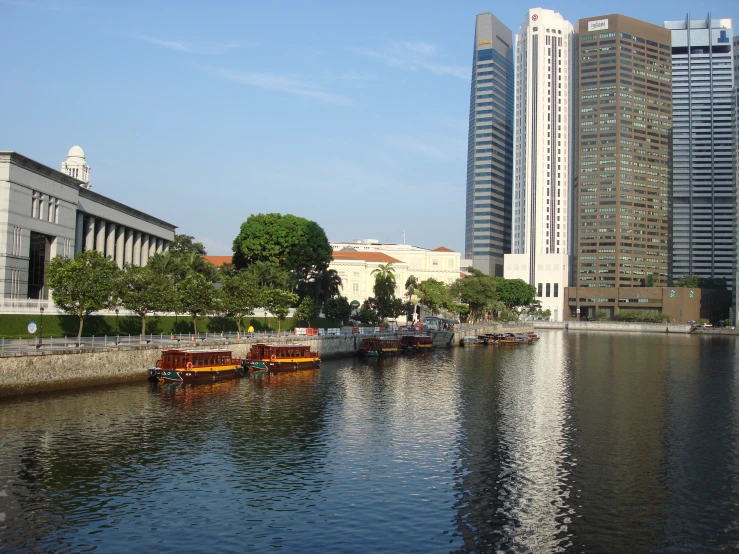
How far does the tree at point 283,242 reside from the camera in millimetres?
121250

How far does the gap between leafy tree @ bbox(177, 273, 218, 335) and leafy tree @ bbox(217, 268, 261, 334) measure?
435 cm

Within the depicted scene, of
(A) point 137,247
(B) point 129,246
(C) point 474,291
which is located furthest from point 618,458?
(C) point 474,291

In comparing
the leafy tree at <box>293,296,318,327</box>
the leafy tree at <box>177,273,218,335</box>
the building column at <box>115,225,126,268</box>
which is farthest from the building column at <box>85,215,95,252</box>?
the leafy tree at <box>293,296,318,327</box>

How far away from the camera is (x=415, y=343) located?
12025cm

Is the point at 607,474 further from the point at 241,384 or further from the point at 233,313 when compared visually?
the point at 233,313

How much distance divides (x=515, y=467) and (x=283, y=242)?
284ft

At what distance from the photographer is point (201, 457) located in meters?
39.2

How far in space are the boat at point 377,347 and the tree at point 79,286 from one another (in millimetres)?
47460

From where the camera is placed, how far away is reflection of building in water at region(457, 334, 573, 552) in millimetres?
29453

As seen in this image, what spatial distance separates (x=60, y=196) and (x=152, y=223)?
42.9 metres

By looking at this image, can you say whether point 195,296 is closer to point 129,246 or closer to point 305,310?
point 305,310

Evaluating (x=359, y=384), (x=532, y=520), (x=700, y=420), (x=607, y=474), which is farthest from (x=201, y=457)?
(x=700, y=420)

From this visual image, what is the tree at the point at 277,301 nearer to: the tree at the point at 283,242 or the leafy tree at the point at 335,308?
the tree at the point at 283,242

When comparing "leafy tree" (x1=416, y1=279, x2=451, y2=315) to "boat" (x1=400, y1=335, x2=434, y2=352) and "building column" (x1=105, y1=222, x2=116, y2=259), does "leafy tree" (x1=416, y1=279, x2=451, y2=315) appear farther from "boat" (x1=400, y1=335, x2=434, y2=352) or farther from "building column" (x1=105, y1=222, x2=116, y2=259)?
"building column" (x1=105, y1=222, x2=116, y2=259)
